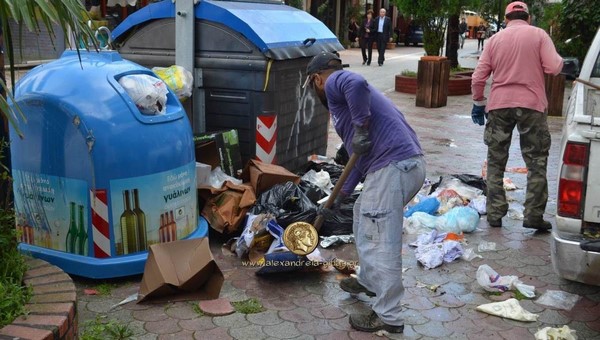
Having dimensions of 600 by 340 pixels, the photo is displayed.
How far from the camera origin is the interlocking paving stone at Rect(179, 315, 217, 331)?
3.78m

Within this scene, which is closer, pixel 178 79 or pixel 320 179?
pixel 178 79

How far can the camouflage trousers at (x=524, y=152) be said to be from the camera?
554 cm

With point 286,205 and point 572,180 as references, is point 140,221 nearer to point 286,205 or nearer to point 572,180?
point 286,205

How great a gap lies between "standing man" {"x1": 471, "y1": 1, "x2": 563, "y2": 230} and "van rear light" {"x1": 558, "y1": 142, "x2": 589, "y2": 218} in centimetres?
174

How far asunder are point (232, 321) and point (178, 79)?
2.35m

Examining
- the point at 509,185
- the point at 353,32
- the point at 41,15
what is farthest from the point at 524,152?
the point at 353,32

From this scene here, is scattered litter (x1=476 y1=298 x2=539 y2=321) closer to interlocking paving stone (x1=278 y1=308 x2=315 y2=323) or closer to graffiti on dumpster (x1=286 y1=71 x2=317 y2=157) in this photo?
interlocking paving stone (x1=278 y1=308 x2=315 y2=323)

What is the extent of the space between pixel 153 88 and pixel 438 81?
30.3 feet

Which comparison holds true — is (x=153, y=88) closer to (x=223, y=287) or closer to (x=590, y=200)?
(x=223, y=287)

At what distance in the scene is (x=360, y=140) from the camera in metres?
3.63

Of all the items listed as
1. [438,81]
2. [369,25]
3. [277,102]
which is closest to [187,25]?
[277,102]

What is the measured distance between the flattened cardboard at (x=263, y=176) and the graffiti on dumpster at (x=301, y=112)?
74cm

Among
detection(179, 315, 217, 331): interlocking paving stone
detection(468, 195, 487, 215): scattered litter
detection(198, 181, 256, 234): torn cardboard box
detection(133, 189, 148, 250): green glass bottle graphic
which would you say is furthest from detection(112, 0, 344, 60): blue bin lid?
detection(179, 315, 217, 331): interlocking paving stone

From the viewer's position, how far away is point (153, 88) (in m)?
4.43
